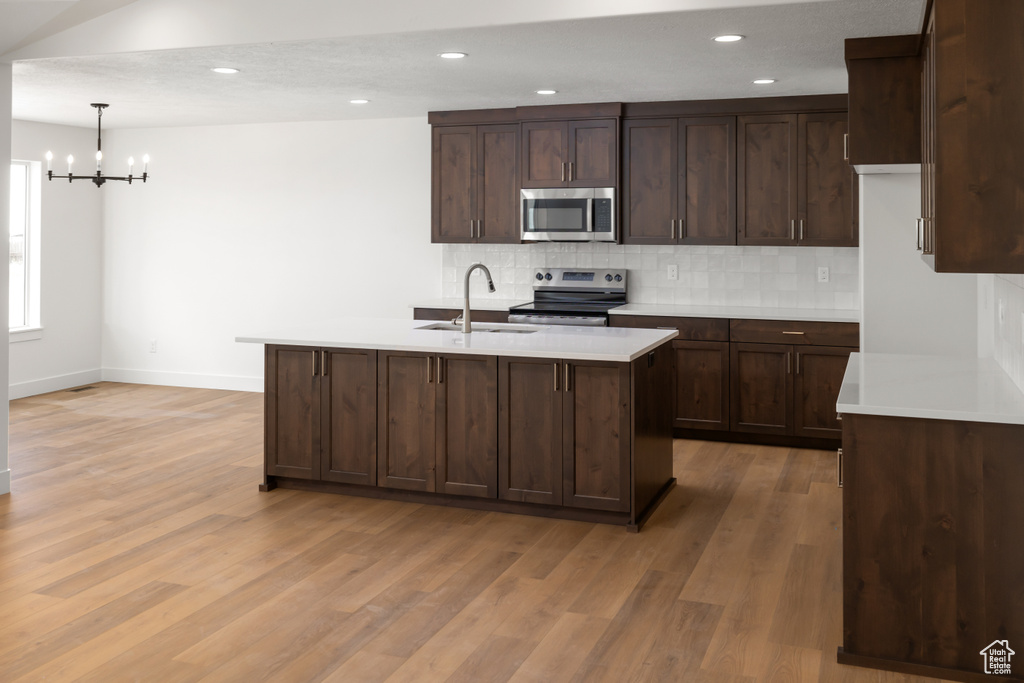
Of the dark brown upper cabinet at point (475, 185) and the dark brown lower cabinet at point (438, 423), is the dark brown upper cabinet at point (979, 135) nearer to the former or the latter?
the dark brown lower cabinet at point (438, 423)

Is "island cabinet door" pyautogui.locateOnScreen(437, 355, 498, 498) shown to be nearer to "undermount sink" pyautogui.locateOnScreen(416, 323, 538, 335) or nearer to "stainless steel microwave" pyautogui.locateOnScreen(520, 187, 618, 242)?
"undermount sink" pyautogui.locateOnScreen(416, 323, 538, 335)

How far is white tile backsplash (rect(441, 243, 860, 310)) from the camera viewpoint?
248 inches

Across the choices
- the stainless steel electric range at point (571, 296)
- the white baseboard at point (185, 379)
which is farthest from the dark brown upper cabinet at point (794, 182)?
the white baseboard at point (185, 379)

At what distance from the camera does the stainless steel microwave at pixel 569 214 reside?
637 centimetres

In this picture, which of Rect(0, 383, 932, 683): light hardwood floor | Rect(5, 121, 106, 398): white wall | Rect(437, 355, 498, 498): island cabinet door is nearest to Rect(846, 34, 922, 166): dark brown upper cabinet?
Rect(0, 383, 932, 683): light hardwood floor

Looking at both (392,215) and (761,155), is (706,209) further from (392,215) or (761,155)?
(392,215)

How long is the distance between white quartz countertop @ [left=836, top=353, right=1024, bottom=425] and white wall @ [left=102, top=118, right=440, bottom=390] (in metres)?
4.38

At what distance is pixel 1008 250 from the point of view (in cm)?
249

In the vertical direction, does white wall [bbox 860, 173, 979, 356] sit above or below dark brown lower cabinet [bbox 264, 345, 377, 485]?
above

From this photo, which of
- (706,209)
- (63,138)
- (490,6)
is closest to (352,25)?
(490,6)

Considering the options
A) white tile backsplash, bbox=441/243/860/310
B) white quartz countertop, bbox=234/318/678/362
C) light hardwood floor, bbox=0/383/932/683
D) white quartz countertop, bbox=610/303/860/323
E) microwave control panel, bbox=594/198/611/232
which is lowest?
light hardwood floor, bbox=0/383/932/683

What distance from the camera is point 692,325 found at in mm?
6039

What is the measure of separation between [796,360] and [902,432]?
10.3 feet

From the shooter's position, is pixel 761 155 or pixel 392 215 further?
pixel 392 215
